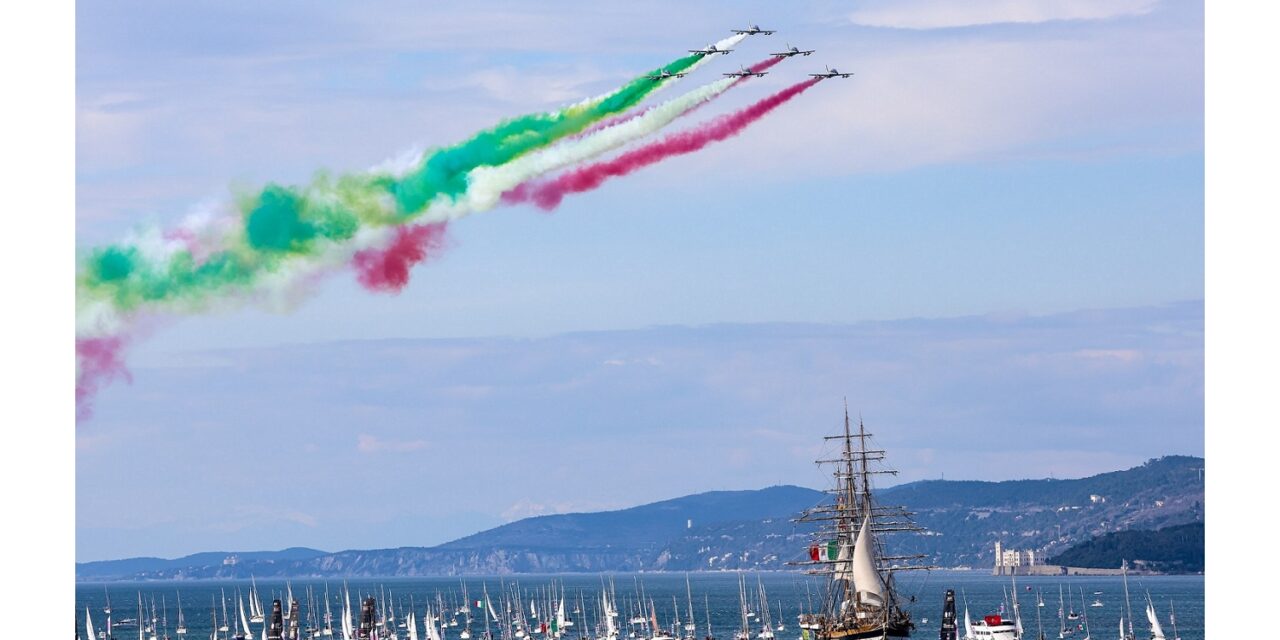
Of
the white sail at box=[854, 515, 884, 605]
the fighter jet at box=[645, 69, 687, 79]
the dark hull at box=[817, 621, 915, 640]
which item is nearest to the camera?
the fighter jet at box=[645, 69, 687, 79]

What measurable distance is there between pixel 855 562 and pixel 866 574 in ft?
4.75

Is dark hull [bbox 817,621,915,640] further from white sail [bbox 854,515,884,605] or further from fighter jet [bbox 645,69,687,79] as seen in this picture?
fighter jet [bbox 645,69,687,79]

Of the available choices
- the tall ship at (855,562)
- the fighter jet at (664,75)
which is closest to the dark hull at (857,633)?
the tall ship at (855,562)

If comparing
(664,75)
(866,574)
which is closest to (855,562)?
(866,574)

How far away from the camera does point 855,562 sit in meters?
156

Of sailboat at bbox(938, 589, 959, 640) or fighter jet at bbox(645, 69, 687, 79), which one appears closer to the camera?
fighter jet at bbox(645, 69, 687, 79)

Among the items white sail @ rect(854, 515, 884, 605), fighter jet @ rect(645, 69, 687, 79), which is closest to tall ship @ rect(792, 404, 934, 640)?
white sail @ rect(854, 515, 884, 605)

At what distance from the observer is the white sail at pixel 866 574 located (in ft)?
511

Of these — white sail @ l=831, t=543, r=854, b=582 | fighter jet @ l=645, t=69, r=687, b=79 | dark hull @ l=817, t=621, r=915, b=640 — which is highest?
fighter jet @ l=645, t=69, r=687, b=79

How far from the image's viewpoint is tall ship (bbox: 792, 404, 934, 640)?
512 ft

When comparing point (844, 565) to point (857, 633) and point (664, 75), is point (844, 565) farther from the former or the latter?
point (664, 75)

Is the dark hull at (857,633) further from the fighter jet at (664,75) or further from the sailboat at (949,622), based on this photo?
the fighter jet at (664,75)

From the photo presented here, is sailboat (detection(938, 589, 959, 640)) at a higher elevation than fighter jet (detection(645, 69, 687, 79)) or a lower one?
lower
